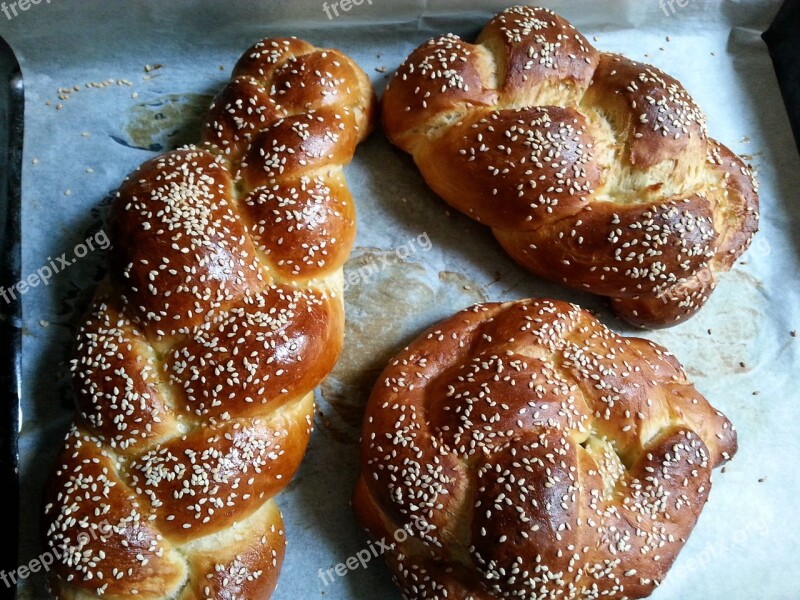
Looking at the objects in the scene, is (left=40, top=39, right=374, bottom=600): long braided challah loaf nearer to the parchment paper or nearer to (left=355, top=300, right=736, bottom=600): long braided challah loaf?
the parchment paper

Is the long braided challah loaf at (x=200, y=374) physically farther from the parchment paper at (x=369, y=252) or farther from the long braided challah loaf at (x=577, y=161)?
the long braided challah loaf at (x=577, y=161)

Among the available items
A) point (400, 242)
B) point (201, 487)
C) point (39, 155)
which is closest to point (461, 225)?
point (400, 242)

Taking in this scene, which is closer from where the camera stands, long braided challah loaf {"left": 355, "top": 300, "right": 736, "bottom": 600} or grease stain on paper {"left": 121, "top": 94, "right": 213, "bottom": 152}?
long braided challah loaf {"left": 355, "top": 300, "right": 736, "bottom": 600}

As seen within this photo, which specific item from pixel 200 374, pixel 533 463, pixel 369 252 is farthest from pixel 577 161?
pixel 200 374

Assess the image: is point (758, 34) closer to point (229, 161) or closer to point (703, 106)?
point (703, 106)

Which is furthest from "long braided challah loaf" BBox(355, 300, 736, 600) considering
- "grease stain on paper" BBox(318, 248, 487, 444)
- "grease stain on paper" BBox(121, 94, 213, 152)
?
"grease stain on paper" BBox(121, 94, 213, 152)

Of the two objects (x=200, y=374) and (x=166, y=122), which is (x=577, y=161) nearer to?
(x=200, y=374)
